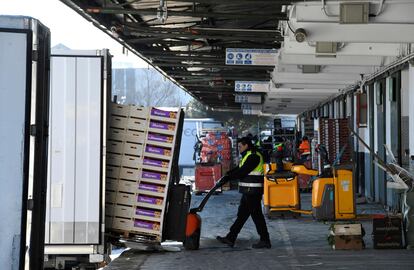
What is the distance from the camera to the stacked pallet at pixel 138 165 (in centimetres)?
1085

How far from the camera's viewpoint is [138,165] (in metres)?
10.9

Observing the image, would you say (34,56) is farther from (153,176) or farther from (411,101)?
(411,101)

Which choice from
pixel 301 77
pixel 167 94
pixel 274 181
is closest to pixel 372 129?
pixel 301 77

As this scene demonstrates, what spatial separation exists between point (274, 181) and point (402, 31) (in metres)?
5.40

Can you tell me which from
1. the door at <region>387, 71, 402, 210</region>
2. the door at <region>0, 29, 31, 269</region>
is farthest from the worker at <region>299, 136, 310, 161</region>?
the door at <region>0, 29, 31, 269</region>

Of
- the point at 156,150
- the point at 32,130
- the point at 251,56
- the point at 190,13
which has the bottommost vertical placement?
the point at 156,150

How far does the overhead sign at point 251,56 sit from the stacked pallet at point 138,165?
6254mm

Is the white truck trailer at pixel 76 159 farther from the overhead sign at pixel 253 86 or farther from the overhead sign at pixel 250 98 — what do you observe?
the overhead sign at pixel 250 98

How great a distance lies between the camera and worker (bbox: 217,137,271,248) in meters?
12.0

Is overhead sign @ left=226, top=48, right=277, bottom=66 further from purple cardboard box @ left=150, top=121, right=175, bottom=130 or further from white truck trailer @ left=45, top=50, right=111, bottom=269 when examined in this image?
white truck trailer @ left=45, top=50, right=111, bottom=269

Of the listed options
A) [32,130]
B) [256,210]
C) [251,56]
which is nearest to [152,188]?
[256,210]

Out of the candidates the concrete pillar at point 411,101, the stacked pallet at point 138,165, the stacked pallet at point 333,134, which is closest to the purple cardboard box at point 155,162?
the stacked pallet at point 138,165

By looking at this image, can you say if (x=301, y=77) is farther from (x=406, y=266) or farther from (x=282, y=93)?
(x=406, y=266)

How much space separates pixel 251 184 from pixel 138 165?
7.04 ft
